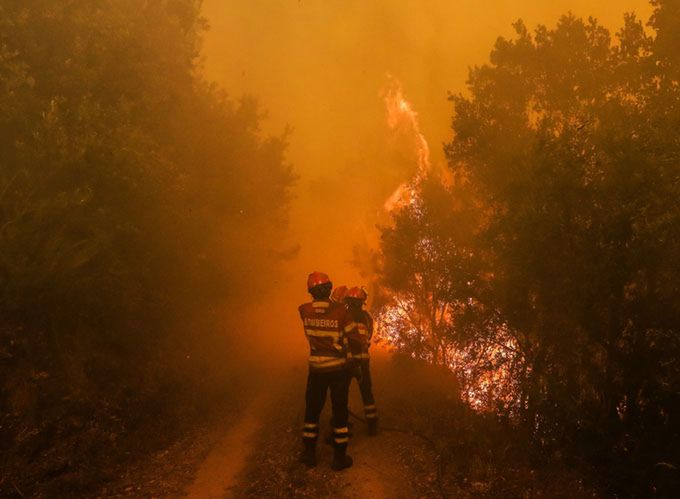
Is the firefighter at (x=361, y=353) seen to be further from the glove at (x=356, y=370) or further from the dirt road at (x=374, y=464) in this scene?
the dirt road at (x=374, y=464)

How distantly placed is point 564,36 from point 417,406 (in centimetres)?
1249

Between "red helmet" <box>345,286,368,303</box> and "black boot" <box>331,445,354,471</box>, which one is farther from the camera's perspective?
"red helmet" <box>345,286,368,303</box>

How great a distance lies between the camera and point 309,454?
797 cm

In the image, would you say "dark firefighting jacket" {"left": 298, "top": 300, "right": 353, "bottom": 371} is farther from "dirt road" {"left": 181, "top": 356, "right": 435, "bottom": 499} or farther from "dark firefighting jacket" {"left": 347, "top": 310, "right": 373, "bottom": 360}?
"dirt road" {"left": 181, "top": 356, "right": 435, "bottom": 499}

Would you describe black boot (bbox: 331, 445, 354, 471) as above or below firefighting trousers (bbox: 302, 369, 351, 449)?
below

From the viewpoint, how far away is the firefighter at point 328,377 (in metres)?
7.87

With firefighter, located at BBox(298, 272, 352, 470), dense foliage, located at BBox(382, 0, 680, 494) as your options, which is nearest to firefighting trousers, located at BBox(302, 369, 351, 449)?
firefighter, located at BBox(298, 272, 352, 470)

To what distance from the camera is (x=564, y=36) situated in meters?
14.7

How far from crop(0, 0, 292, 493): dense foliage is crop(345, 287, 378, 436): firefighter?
492 centimetres

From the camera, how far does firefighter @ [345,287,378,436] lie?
9.45 m

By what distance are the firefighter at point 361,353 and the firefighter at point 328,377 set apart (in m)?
1.18

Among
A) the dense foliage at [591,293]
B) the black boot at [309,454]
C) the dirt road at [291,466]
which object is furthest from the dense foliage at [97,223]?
the dense foliage at [591,293]

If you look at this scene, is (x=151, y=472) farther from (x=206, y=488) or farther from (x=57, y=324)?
(x=57, y=324)

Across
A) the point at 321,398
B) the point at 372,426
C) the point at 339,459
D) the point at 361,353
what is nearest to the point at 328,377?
the point at 321,398
